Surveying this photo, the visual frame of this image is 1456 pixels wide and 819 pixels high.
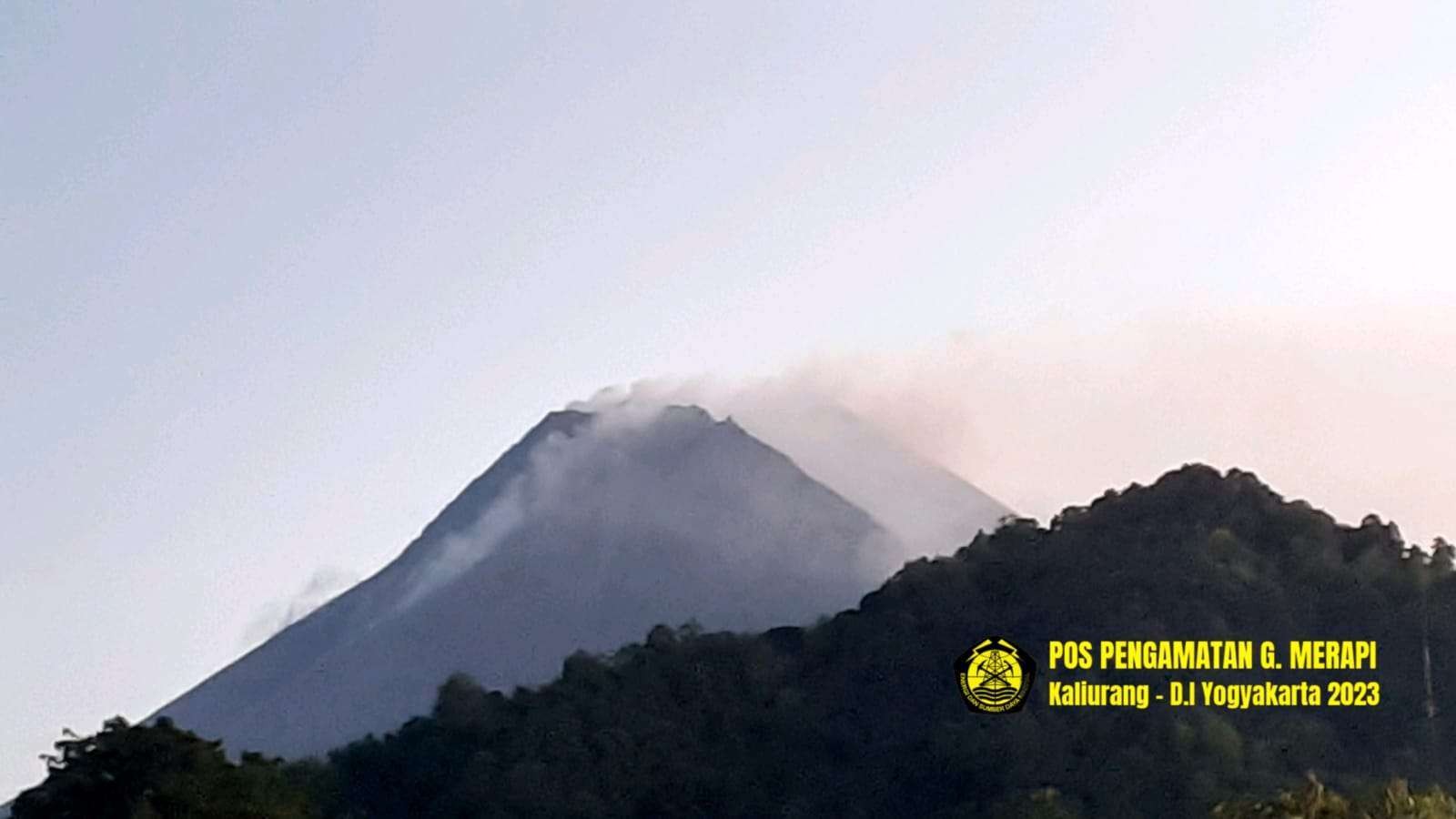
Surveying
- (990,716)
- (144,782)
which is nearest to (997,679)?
(990,716)

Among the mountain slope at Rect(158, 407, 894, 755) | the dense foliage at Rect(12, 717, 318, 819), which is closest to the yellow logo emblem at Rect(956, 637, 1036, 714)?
the dense foliage at Rect(12, 717, 318, 819)

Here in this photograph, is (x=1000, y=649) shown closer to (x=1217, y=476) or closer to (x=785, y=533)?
(x=1217, y=476)

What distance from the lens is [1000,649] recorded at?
140 ft

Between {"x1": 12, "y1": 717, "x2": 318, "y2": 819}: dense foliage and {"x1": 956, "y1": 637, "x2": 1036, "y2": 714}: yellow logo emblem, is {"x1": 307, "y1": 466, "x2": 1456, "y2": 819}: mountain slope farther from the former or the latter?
{"x1": 12, "y1": 717, "x2": 318, "y2": 819}: dense foliage

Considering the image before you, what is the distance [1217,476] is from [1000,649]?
36.8 ft

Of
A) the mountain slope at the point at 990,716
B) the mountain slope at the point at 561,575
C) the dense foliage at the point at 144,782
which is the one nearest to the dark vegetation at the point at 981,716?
the mountain slope at the point at 990,716

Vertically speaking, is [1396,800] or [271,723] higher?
[271,723]

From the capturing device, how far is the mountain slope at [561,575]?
87.3 meters

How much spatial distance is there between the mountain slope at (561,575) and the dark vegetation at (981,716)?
3444 cm

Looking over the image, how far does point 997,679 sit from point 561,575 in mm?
54455

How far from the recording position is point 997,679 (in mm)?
41281

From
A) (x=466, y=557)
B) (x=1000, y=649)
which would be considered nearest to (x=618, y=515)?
(x=466, y=557)

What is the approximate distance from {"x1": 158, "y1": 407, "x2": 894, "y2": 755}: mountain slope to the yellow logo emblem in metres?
40.6

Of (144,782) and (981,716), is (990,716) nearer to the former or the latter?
(981,716)
